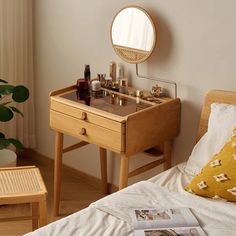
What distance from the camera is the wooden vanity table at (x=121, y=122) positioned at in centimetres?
280

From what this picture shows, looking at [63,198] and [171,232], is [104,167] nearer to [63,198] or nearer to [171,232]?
[63,198]

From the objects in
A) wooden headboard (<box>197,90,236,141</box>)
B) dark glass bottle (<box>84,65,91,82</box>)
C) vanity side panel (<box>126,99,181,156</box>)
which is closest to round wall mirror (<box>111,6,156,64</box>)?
dark glass bottle (<box>84,65,91,82</box>)

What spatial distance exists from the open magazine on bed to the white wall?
2.76 ft

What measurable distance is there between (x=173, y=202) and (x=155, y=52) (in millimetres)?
989

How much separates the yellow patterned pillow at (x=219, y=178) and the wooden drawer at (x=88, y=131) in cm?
47

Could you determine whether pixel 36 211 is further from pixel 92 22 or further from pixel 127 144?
pixel 92 22

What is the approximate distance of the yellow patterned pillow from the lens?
2.39m

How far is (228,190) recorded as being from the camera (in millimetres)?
2387

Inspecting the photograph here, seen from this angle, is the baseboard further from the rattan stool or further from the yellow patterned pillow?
the yellow patterned pillow

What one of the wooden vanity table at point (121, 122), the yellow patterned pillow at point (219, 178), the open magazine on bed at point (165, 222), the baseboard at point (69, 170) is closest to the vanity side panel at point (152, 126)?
the wooden vanity table at point (121, 122)

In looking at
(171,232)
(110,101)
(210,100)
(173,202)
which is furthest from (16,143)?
(171,232)

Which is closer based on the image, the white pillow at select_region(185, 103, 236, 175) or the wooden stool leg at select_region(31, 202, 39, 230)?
the white pillow at select_region(185, 103, 236, 175)

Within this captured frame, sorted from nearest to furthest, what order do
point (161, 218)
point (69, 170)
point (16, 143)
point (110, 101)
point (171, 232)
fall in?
point (171, 232)
point (161, 218)
point (110, 101)
point (16, 143)
point (69, 170)

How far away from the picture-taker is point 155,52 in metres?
3.11
